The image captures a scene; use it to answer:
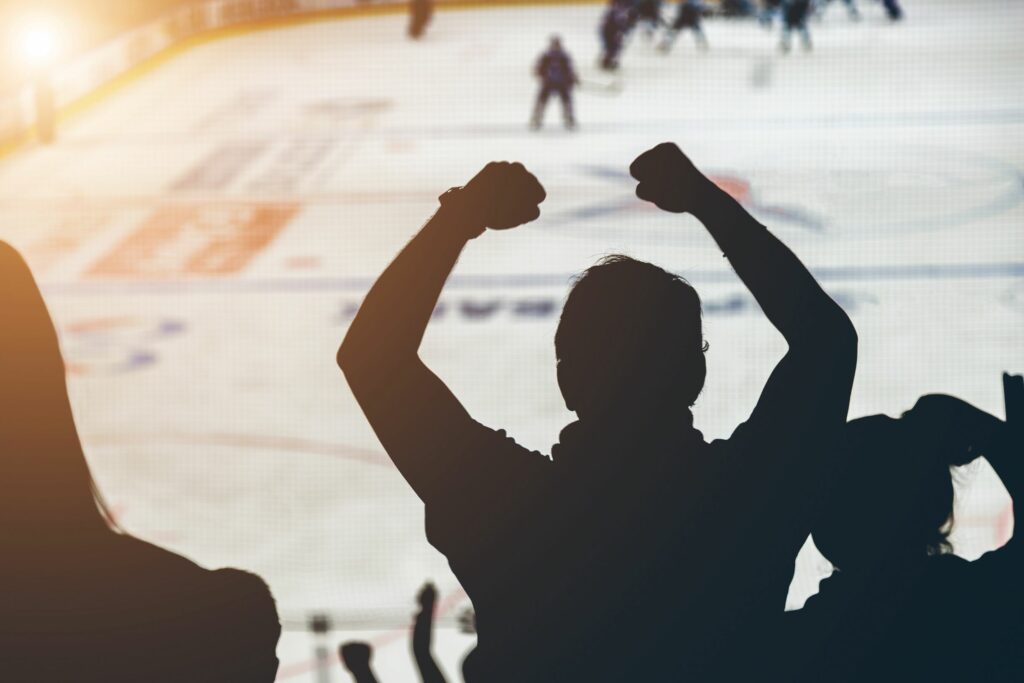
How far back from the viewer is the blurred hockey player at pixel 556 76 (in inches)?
543

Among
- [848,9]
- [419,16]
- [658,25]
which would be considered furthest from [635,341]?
[848,9]

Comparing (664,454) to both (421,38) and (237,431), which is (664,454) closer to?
(237,431)

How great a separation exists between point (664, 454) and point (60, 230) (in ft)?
36.1

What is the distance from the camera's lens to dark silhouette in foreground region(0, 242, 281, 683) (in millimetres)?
1213

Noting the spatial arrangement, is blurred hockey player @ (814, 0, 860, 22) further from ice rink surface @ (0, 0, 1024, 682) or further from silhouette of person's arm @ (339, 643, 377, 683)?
silhouette of person's arm @ (339, 643, 377, 683)

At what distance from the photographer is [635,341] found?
3.67ft

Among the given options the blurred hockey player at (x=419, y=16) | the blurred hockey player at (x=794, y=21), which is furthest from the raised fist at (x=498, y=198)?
the blurred hockey player at (x=419, y=16)

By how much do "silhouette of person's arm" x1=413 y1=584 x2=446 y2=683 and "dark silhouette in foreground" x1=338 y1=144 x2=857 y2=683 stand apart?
0.24 meters

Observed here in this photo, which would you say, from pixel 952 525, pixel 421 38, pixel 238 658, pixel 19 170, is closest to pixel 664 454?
pixel 952 525

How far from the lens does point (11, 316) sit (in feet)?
3.88

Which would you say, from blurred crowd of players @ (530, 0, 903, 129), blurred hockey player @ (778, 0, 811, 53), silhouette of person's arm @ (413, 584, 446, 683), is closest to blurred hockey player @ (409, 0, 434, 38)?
blurred crowd of players @ (530, 0, 903, 129)

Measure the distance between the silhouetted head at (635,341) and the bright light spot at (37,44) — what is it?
49.6 ft

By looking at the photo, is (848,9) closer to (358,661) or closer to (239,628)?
(358,661)

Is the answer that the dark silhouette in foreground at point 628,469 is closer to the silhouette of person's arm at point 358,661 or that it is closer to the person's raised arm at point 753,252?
the person's raised arm at point 753,252
